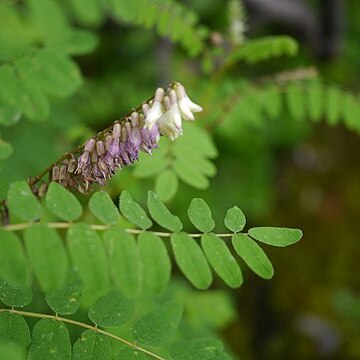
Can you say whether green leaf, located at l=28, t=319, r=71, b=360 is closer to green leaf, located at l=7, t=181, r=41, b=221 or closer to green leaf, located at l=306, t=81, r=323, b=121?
green leaf, located at l=7, t=181, r=41, b=221

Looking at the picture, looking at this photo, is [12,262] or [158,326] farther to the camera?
[158,326]

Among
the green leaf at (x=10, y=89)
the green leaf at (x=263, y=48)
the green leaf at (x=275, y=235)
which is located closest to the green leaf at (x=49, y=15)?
the green leaf at (x=10, y=89)

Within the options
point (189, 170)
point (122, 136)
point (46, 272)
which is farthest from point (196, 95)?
point (46, 272)

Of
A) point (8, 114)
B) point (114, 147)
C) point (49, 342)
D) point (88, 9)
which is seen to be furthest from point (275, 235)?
point (88, 9)

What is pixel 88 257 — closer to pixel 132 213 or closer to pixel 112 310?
pixel 132 213

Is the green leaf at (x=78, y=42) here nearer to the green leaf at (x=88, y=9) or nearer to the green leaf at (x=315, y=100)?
the green leaf at (x=88, y=9)
